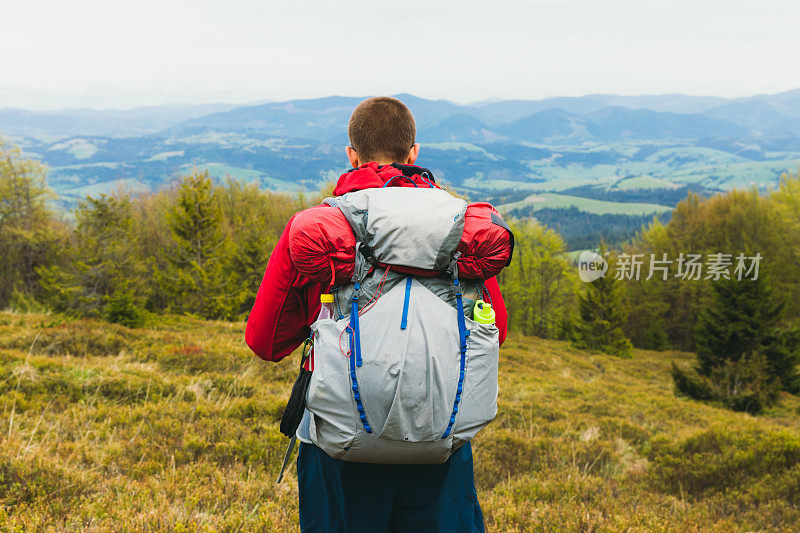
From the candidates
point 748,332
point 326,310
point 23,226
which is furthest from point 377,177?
point 23,226

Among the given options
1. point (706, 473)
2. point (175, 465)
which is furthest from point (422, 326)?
point (706, 473)

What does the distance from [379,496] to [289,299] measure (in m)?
0.90

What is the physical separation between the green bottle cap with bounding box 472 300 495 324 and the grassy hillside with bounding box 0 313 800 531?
230 cm

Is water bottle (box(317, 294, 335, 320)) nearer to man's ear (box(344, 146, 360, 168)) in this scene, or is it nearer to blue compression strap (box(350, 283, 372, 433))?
blue compression strap (box(350, 283, 372, 433))

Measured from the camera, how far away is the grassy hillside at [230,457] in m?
3.34

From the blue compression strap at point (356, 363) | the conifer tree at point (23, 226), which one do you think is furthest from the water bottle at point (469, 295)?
the conifer tree at point (23, 226)

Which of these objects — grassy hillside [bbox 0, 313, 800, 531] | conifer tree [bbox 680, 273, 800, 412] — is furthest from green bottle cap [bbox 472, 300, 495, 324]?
conifer tree [bbox 680, 273, 800, 412]

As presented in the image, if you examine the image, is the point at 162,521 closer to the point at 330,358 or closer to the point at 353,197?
the point at 330,358

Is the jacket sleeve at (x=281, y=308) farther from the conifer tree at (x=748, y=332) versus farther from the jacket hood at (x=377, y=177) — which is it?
the conifer tree at (x=748, y=332)

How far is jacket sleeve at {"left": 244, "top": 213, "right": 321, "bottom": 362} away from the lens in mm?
1950

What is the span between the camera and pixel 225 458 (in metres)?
4.27

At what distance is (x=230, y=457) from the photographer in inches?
169

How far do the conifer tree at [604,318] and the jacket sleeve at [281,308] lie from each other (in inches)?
1322

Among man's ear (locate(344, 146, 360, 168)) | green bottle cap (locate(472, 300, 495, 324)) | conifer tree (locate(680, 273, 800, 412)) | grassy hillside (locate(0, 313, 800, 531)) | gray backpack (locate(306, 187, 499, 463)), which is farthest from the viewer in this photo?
conifer tree (locate(680, 273, 800, 412))
